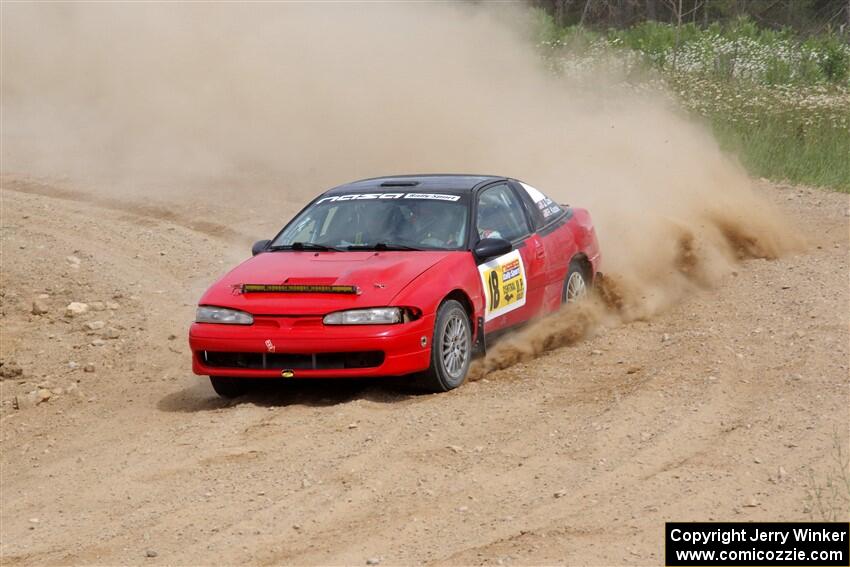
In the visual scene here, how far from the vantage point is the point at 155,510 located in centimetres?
722

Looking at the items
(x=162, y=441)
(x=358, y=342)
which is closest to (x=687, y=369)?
(x=358, y=342)

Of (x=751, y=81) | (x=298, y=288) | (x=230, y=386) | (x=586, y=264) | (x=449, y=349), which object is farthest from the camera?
(x=751, y=81)

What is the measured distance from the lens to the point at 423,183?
10453 millimetres

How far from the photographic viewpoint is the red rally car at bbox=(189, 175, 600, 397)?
873cm

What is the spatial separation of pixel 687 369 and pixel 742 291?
2.68 metres

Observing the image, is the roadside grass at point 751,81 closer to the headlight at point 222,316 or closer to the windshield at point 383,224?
the windshield at point 383,224

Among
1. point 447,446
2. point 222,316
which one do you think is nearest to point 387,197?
point 222,316

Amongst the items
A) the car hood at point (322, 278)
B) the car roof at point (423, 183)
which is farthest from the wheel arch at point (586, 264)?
the car hood at point (322, 278)

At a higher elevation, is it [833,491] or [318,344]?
[318,344]

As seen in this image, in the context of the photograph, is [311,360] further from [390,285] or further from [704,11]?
[704,11]

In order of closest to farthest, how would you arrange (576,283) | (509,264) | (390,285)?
(390,285) → (509,264) → (576,283)

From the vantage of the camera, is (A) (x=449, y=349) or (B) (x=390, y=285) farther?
→ (A) (x=449, y=349)

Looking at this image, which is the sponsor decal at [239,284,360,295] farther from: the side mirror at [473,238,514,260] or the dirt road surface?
the side mirror at [473,238,514,260]

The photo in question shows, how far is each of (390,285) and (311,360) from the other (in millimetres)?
707
